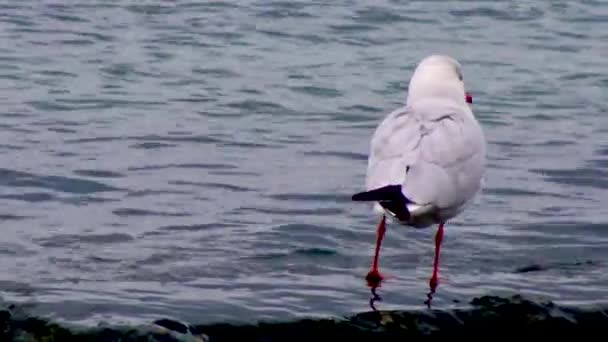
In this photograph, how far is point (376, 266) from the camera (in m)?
8.55

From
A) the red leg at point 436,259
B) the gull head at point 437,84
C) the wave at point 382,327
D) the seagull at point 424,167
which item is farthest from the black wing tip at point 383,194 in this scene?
the gull head at point 437,84

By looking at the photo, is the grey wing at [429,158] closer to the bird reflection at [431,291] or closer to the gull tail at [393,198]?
the gull tail at [393,198]

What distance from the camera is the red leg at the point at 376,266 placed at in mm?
8336

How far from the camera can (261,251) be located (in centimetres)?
896

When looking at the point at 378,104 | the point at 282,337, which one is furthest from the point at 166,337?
the point at 378,104

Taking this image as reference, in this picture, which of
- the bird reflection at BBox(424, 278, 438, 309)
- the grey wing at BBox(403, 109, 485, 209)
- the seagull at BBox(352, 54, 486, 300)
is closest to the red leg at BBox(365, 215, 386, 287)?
the seagull at BBox(352, 54, 486, 300)

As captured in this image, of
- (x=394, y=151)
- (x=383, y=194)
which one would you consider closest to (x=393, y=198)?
(x=383, y=194)

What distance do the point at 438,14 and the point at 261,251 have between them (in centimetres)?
942

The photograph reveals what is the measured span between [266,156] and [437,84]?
266 cm

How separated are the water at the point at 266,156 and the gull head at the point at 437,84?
0.84m

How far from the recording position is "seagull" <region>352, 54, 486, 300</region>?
7.73m

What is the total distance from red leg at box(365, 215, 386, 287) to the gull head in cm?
65

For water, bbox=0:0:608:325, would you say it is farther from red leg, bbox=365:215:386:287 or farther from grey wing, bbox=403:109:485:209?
grey wing, bbox=403:109:485:209

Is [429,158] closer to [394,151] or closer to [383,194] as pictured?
[394,151]
